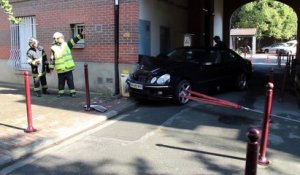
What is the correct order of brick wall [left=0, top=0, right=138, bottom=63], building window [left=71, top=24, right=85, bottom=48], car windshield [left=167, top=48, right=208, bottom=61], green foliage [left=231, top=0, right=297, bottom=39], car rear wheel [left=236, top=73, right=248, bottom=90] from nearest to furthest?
car windshield [left=167, top=48, right=208, bottom=61] → brick wall [left=0, top=0, right=138, bottom=63] → building window [left=71, top=24, right=85, bottom=48] → car rear wheel [left=236, top=73, right=248, bottom=90] → green foliage [left=231, top=0, right=297, bottom=39]

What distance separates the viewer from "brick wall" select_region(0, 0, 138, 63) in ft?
36.8

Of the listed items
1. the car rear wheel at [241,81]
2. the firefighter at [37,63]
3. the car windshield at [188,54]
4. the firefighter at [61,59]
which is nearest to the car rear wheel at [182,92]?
the car windshield at [188,54]

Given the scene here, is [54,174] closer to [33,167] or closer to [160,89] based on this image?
[33,167]

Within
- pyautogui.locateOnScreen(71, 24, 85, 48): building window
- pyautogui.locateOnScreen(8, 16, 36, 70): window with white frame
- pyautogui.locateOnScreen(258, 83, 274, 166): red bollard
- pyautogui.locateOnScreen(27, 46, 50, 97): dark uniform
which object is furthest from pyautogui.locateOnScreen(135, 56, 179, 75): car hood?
pyautogui.locateOnScreen(8, 16, 36, 70): window with white frame

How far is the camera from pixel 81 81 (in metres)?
12.4

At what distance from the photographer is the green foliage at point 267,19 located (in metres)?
51.2

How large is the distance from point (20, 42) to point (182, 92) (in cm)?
699

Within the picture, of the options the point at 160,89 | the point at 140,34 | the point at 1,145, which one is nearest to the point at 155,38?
the point at 140,34

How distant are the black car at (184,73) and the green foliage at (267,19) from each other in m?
40.2

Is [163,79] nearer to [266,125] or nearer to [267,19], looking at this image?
[266,125]

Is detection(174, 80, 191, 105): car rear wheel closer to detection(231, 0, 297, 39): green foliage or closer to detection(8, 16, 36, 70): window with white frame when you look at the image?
detection(8, 16, 36, 70): window with white frame

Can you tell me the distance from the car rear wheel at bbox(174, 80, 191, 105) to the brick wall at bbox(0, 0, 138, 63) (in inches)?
70.9

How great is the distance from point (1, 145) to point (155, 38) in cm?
746

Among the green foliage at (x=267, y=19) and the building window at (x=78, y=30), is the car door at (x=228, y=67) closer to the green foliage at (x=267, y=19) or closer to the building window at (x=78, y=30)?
the building window at (x=78, y=30)
